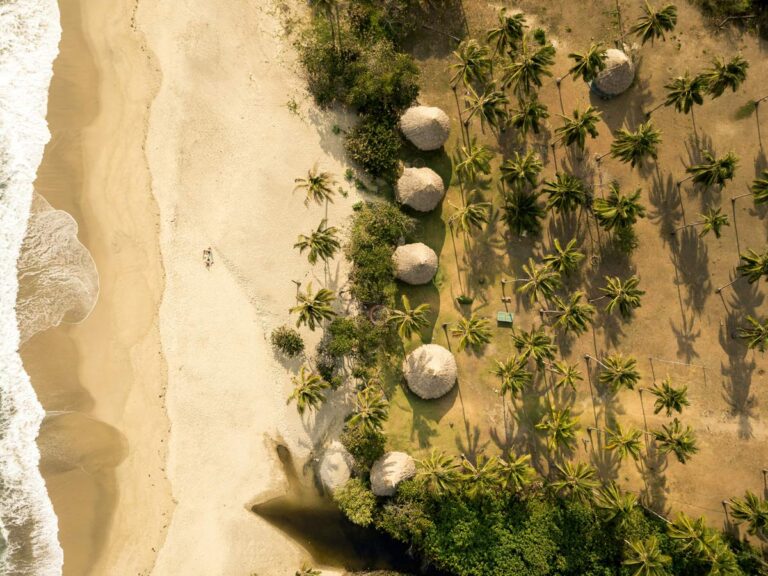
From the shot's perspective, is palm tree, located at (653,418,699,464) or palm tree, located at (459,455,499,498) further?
palm tree, located at (653,418,699,464)

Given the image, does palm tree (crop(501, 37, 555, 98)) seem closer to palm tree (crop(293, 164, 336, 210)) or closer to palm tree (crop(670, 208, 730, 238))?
palm tree (crop(293, 164, 336, 210))

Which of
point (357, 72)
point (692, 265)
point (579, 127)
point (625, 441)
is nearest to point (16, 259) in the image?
point (357, 72)

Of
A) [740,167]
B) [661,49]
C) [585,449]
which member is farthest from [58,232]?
[740,167]

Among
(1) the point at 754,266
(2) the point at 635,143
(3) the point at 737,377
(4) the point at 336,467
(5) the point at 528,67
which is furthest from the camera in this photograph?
(3) the point at 737,377

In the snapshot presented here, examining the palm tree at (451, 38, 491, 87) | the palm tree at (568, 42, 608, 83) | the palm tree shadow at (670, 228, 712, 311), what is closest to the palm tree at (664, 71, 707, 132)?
the palm tree at (568, 42, 608, 83)

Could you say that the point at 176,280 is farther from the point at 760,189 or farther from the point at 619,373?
the point at 760,189

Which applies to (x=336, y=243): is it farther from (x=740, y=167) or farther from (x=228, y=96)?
(x=740, y=167)
